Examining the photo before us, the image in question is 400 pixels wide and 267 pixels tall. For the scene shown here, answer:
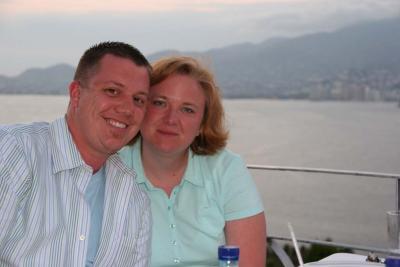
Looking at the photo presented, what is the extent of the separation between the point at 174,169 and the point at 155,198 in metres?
0.14

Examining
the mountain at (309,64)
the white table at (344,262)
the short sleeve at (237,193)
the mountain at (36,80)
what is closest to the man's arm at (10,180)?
the short sleeve at (237,193)

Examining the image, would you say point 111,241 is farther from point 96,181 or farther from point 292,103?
point 292,103

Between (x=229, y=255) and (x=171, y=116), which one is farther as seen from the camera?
(x=171, y=116)

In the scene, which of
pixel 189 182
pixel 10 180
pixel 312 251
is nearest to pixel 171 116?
pixel 189 182

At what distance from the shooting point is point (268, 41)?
32.8 ft

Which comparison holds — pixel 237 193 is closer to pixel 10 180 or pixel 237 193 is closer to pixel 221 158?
pixel 221 158

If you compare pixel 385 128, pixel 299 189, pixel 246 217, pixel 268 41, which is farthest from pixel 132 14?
pixel 246 217

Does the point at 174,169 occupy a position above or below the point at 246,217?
above

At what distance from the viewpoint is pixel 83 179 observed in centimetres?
221

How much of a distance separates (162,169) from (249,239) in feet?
1.45

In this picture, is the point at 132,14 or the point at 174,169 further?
the point at 132,14

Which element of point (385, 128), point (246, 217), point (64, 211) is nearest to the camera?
point (64, 211)

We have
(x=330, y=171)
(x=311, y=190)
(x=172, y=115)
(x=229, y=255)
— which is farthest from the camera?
(x=311, y=190)

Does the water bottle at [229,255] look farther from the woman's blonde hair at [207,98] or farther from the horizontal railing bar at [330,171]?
the horizontal railing bar at [330,171]
